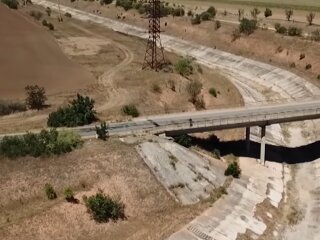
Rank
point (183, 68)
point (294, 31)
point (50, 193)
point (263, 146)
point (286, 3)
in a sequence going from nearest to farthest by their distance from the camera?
1. point (50, 193)
2. point (263, 146)
3. point (183, 68)
4. point (294, 31)
5. point (286, 3)

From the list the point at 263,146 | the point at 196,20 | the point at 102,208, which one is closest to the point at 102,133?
the point at 102,208

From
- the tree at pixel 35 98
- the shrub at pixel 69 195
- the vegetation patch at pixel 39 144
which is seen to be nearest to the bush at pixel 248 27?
the tree at pixel 35 98

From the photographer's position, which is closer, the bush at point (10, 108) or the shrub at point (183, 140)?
the shrub at point (183, 140)

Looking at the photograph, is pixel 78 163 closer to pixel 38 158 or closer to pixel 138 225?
pixel 38 158

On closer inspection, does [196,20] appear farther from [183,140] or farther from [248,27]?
[183,140]

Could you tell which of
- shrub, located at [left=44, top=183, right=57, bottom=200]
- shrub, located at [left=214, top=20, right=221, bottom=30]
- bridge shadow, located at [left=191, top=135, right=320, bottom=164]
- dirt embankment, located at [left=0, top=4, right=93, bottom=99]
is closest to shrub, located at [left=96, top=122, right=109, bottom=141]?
shrub, located at [left=44, top=183, right=57, bottom=200]

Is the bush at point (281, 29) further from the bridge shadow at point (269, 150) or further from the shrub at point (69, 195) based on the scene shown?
the shrub at point (69, 195)
